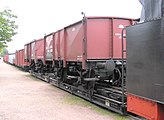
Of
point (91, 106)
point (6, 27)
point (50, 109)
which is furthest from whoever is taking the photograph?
point (6, 27)

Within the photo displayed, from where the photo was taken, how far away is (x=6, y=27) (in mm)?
25297

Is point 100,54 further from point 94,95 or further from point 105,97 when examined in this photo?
point 105,97

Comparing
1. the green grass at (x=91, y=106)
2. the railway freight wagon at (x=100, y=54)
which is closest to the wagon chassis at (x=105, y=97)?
the railway freight wagon at (x=100, y=54)

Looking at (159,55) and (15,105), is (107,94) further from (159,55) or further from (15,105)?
(159,55)

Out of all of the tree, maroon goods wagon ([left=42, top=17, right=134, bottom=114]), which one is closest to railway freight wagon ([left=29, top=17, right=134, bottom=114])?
maroon goods wagon ([left=42, top=17, right=134, bottom=114])

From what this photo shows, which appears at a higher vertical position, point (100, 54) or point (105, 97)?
point (100, 54)

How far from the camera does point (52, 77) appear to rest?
1717 cm

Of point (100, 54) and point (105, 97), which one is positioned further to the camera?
point (100, 54)

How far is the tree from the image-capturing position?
81.1 ft

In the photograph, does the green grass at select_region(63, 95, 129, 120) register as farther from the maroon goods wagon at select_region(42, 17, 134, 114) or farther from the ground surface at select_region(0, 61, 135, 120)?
the maroon goods wagon at select_region(42, 17, 134, 114)

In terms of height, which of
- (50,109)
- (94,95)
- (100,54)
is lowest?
(50,109)

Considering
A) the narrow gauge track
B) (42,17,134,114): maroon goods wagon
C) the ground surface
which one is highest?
(42,17,134,114): maroon goods wagon

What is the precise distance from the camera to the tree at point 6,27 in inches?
973

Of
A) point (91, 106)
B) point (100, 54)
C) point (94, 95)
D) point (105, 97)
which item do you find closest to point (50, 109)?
point (91, 106)
